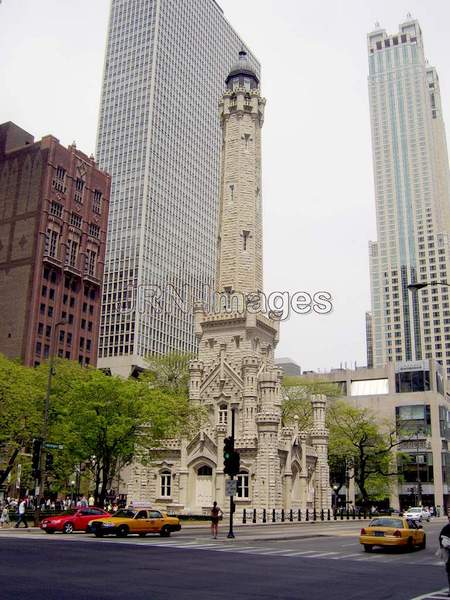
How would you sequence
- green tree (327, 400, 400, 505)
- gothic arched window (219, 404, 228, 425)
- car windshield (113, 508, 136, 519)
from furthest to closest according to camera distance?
green tree (327, 400, 400, 505) < gothic arched window (219, 404, 228, 425) < car windshield (113, 508, 136, 519)

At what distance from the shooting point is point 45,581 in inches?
603

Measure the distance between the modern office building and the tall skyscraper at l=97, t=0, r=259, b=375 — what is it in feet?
142

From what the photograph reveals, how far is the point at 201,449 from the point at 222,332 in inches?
482

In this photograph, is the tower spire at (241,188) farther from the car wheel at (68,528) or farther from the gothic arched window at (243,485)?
the car wheel at (68,528)

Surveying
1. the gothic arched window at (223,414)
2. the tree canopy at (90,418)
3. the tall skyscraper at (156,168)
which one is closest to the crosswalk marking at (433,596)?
the tree canopy at (90,418)

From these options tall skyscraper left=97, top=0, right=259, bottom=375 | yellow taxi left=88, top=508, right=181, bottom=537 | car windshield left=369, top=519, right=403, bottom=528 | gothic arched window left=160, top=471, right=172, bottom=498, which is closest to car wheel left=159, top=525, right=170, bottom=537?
yellow taxi left=88, top=508, right=181, bottom=537

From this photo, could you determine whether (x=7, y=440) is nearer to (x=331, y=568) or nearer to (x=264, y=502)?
(x=264, y=502)

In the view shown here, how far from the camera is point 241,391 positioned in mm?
62844

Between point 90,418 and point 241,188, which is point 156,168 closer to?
point 241,188

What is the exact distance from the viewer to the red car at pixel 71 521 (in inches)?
1379

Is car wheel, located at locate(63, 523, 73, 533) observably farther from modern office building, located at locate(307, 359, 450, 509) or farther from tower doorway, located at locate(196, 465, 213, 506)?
modern office building, located at locate(307, 359, 450, 509)

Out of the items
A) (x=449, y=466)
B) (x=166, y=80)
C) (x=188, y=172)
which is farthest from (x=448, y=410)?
(x=166, y=80)

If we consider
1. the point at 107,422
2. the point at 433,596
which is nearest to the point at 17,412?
the point at 107,422

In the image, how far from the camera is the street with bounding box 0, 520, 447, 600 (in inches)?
570
